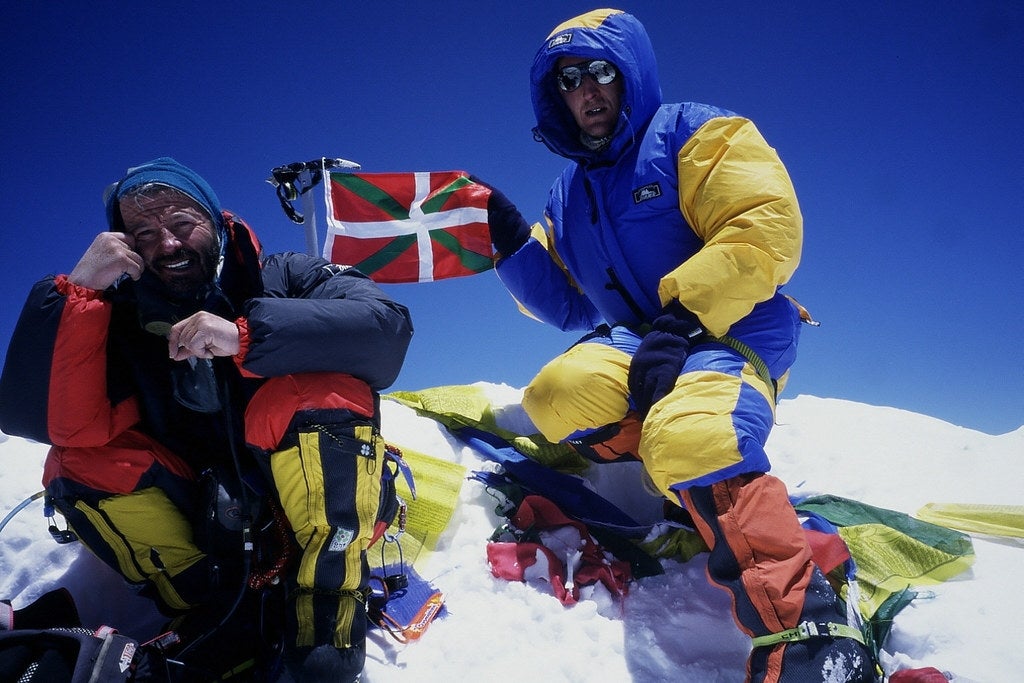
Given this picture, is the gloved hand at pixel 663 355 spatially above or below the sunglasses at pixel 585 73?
below

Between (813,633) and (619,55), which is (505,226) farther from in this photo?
(813,633)

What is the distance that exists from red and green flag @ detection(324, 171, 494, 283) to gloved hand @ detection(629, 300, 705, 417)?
2371 mm

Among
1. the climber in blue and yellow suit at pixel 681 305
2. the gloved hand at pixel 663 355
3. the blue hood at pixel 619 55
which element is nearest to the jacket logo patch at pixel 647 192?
the climber in blue and yellow suit at pixel 681 305

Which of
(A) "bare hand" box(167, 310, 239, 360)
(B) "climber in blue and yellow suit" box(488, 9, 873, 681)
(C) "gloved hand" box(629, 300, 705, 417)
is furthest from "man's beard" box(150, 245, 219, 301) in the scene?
(C) "gloved hand" box(629, 300, 705, 417)

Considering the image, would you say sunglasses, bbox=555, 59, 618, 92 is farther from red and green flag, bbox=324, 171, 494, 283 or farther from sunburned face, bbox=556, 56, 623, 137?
red and green flag, bbox=324, 171, 494, 283

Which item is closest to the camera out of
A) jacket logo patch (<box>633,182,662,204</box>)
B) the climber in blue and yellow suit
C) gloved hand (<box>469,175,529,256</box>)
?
the climber in blue and yellow suit

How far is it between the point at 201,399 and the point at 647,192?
1.93 m

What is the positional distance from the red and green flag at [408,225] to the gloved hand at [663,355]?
7.78 ft

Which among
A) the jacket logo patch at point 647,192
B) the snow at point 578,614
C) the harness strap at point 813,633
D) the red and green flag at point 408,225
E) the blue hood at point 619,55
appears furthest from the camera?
the red and green flag at point 408,225

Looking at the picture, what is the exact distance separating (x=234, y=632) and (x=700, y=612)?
1564 mm

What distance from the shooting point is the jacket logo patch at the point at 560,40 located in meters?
2.66

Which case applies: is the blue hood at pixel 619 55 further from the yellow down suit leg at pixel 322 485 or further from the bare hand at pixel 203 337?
the bare hand at pixel 203 337

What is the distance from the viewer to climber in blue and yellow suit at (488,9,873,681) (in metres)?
1.58

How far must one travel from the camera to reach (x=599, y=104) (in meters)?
2.70
